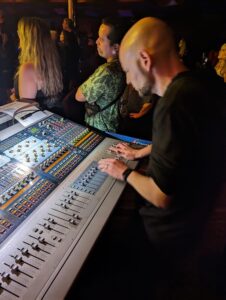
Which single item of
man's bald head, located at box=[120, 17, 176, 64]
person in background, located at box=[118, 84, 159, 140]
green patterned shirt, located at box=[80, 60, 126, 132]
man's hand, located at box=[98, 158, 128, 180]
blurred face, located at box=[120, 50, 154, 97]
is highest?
man's bald head, located at box=[120, 17, 176, 64]

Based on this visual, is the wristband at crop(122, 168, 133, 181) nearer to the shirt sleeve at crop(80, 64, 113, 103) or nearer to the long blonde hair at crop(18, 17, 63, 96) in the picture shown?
the shirt sleeve at crop(80, 64, 113, 103)

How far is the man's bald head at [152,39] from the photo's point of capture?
1.01 meters

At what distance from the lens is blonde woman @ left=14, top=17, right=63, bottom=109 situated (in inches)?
86.4

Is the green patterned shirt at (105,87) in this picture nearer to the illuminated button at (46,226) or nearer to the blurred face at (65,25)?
the illuminated button at (46,226)

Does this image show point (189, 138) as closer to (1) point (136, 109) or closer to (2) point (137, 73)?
(2) point (137, 73)

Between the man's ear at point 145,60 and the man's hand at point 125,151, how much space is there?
2.32ft

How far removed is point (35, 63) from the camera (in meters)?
2.24

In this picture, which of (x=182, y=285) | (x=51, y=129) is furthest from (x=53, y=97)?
(x=182, y=285)

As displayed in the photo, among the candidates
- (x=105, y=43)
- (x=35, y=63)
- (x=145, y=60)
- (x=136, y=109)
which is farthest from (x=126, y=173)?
(x=136, y=109)

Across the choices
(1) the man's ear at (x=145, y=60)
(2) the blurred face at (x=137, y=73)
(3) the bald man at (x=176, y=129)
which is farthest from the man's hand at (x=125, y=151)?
(1) the man's ear at (x=145, y=60)

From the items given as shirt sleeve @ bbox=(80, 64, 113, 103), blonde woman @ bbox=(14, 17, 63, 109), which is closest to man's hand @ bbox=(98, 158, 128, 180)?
shirt sleeve @ bbox=(80, 64, 113, 103)

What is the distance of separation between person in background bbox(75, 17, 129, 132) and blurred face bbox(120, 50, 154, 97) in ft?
2.93

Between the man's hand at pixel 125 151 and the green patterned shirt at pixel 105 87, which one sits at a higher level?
the green patterned shirt at pixel 105 87

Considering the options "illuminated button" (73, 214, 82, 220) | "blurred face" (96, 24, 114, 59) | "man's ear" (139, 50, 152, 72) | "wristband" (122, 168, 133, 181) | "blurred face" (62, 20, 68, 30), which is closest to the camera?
"man's ear" (139, 50, 152, 72)
